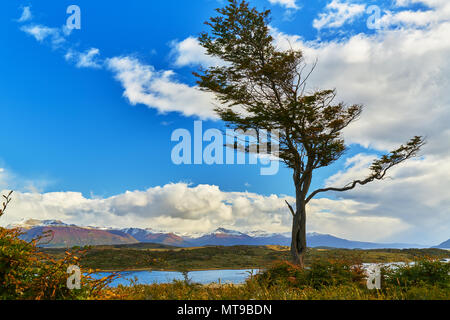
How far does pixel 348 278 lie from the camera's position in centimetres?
799

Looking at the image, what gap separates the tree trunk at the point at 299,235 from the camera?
15.9 m

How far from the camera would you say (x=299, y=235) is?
631 inches

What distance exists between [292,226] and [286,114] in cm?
588

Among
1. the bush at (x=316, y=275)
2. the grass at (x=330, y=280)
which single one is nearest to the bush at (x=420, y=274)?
the grass at (x=330, y=280)

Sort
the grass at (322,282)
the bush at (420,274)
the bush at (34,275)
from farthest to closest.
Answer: the bush at (420,274) → the grass at (322,282) → the bush at (34,275)

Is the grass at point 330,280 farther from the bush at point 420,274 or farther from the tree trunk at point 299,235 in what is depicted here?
the tree trunk at point 299,235

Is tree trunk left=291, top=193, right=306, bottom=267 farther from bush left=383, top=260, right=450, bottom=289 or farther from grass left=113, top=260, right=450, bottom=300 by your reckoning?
bush left=383, top=260, right=450, bottom=289

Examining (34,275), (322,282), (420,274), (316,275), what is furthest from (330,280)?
(34,275)

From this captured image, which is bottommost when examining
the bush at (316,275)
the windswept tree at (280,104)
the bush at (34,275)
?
the bush at (316,275)

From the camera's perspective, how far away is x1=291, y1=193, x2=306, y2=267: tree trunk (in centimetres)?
1590

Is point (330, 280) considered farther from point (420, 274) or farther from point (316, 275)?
point (420, 274)

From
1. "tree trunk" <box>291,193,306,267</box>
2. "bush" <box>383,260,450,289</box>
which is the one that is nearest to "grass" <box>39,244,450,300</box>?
"bush" <box>383,260,450,289</box>
